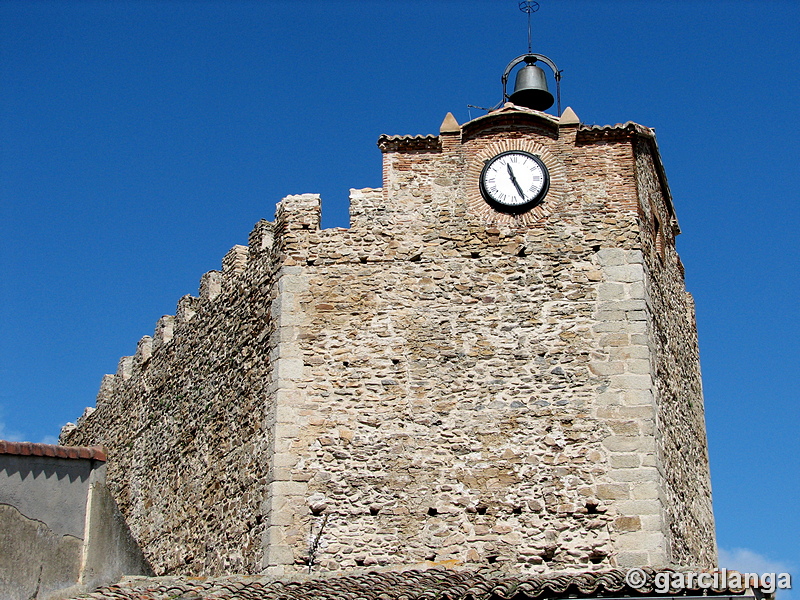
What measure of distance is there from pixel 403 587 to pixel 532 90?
8.73 metres

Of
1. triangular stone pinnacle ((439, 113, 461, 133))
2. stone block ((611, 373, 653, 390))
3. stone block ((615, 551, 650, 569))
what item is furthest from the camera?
triangular stone pinnacle ((439, 113, 461, 133))

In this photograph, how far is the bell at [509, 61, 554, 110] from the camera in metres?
17.8

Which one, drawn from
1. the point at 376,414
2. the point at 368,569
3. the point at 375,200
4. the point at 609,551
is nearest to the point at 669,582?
the point at 609,551

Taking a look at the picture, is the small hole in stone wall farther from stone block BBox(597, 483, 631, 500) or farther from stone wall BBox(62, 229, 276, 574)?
stone wall BBox(62, 229, 276, 574)

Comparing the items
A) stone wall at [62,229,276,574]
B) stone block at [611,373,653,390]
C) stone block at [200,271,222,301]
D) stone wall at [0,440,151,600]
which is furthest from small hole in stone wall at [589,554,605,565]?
stone block at [200,271,222,301]

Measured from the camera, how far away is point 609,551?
13.2 meters

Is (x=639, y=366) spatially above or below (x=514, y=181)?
below

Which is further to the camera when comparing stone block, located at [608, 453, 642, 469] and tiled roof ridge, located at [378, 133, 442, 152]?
tiled roof ridge, located at [378, 133, 442, 152]

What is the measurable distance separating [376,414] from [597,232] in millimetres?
3475

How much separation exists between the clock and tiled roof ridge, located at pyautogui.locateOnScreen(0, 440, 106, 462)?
5.84 meters

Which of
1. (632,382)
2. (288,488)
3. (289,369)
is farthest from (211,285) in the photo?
(632,382)

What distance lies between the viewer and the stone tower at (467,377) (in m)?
13.6

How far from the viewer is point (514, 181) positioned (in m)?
15.1

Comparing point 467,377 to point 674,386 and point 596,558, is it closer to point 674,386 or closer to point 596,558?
point 596,558
